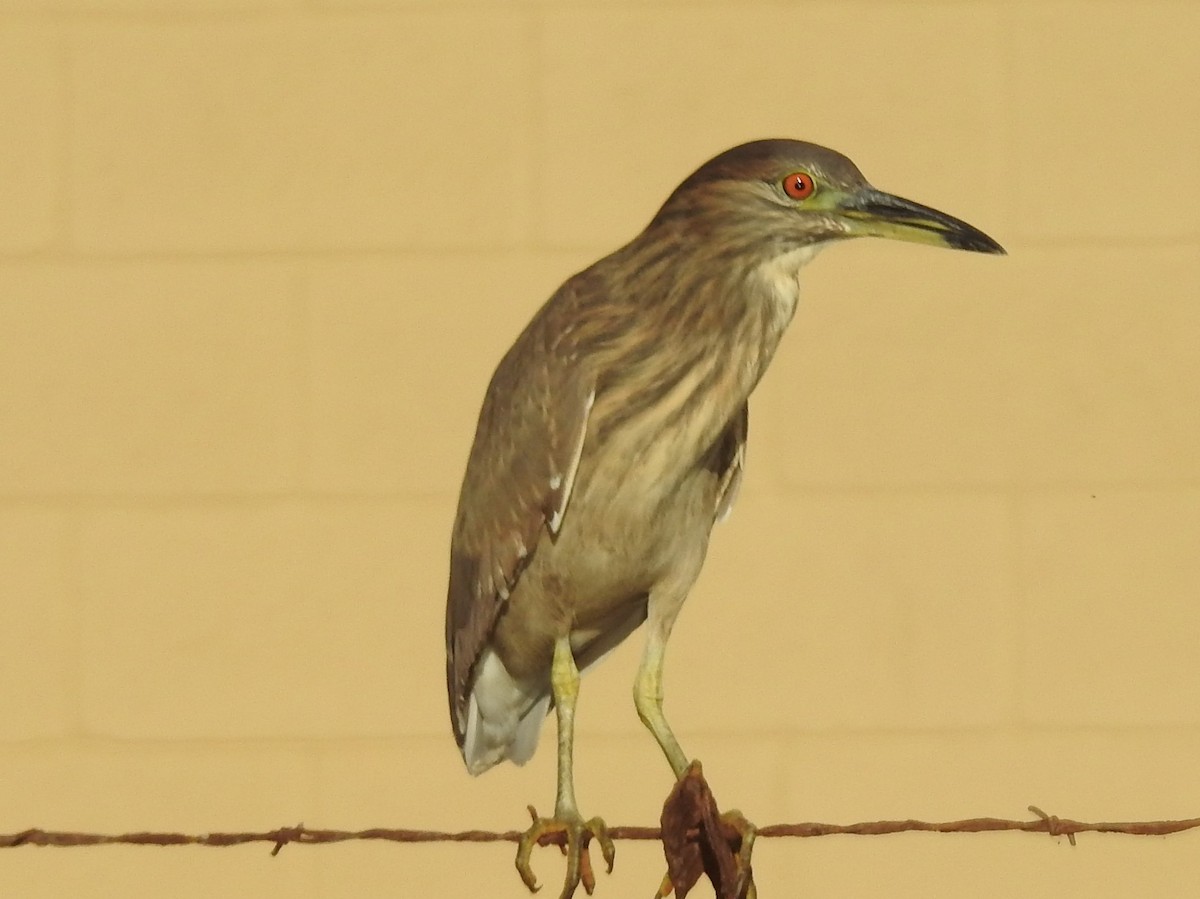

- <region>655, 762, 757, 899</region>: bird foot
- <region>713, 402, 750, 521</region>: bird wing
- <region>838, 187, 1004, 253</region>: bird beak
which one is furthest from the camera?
<region>713, 402, 750, 521</region>: bird wing

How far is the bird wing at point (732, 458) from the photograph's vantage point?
2277 millimetres

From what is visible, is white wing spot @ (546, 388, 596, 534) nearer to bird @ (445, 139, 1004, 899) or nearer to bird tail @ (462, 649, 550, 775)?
bird @ (445, 139, 1004, 899)

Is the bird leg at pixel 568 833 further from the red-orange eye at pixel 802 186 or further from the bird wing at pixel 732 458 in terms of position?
the red-orange eye at pixel 802 186

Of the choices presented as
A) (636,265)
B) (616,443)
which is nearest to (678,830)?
(616,443)

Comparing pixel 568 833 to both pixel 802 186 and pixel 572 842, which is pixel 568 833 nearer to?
pixel 572 842

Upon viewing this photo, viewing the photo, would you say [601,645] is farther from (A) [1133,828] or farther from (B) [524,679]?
(A) [1133,828]

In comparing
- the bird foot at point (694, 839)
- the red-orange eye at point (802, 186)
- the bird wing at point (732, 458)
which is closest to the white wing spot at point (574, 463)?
the bird wing at point (732, 458)

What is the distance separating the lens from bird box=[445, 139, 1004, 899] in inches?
83.7

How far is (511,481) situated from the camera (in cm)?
225

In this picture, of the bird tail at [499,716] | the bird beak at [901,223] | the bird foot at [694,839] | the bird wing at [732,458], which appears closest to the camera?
the bird foot at [694,839]

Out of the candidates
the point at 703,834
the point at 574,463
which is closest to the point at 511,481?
the point at 574,463

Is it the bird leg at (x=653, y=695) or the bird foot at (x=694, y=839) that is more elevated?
the bird leg at (x=653, y=695)

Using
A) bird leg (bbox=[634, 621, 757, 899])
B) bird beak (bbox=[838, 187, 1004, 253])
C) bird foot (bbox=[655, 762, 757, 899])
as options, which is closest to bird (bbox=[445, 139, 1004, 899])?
bird beak (bbox=[838, 187, 1004, 253])

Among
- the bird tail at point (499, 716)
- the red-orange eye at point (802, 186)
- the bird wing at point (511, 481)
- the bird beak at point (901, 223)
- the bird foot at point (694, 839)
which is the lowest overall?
the bird foot at point (694, 839)
